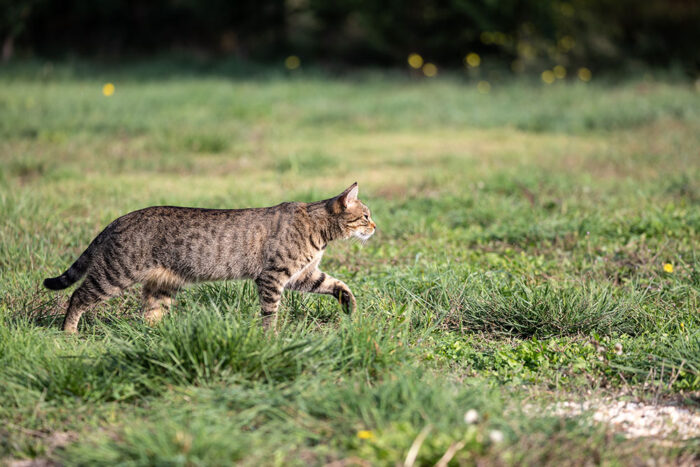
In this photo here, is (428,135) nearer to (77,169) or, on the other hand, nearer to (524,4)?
(77,169)

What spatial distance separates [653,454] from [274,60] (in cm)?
1986

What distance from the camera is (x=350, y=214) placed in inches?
202

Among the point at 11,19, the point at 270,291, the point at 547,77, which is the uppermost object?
the point at 11,19

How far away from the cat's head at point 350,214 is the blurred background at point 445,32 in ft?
43.3

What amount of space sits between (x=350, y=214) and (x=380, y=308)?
2.72 feet

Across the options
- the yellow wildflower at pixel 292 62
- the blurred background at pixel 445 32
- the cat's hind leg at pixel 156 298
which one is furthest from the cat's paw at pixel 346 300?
the yellow wildflower at pixel 292 62

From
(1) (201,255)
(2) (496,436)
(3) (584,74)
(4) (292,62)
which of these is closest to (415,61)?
(4) (292,62)

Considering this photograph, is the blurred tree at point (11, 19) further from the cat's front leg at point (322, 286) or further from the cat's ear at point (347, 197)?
the cat's front leg at point (322, 286)

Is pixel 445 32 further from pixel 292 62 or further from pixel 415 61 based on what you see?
pixel 292 62

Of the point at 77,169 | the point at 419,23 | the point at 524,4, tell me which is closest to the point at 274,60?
the point at 419,23

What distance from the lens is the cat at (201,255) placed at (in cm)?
461

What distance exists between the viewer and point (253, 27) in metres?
22.6

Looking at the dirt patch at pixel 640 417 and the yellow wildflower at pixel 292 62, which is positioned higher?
the yellow wildflower at pixel 292 62

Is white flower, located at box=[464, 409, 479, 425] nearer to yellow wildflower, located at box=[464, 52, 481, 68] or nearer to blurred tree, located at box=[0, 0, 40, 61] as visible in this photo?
yellow wildflower, located at box=[464, 52, 481, 68]
